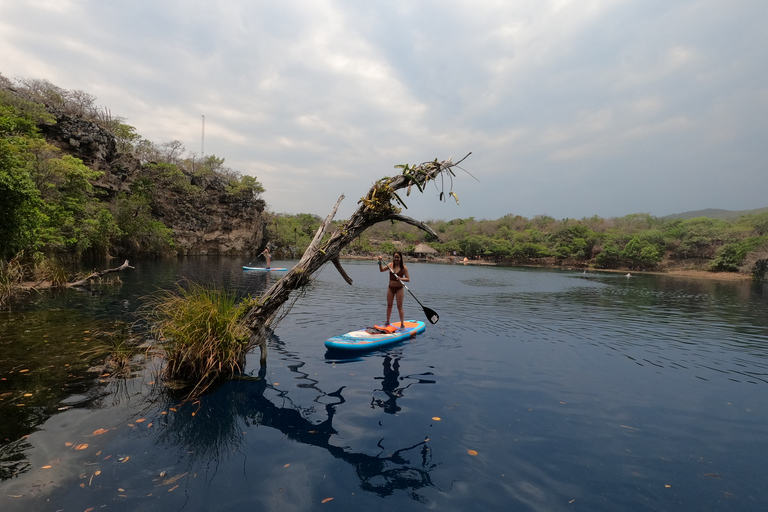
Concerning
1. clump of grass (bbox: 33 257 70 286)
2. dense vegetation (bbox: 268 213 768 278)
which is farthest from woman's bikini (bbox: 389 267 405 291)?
dense vegetation (bbox: 268 213 768 278)

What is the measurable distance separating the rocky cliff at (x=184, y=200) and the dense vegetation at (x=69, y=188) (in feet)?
1.90

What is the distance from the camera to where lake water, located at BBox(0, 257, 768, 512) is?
357 centimetres

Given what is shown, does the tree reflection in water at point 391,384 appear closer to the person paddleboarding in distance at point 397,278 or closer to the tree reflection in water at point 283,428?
the tree reflection in water at point 283,428

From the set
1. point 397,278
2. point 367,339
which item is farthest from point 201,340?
point 397,278

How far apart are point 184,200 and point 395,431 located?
5043cm

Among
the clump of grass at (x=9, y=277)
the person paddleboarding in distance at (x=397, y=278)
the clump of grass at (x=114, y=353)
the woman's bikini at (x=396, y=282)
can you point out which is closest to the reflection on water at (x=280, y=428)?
the clump of grass at (x=114, y=353)

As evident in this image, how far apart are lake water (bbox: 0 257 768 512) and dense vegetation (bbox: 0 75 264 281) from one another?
4.43 metres

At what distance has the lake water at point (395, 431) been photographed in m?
3.57

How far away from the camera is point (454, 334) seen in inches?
420

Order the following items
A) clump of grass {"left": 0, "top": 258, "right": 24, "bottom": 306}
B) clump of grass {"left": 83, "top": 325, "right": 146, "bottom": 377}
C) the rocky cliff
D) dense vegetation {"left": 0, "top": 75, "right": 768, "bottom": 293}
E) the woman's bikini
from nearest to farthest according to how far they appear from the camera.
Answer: clump of grass {"left": 83, "top": 325, "right": 146, "bottom": 377} → the woman's bikini → clump of grass {"left": 0, "top": 258, "right": 24, "bottom": 306} → dense vegetation {"left": 0, "top": 75, "right": 768, "bottom": 293} → the rocky cliff

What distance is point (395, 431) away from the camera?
191 inches

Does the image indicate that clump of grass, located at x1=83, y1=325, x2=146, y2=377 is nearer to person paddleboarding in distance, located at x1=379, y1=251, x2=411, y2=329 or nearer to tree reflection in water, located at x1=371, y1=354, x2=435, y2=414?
tree reflection in water, located at x1=371, y1=354, x2=435, y2=414

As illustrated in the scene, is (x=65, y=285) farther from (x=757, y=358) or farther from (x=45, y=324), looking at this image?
(x=757, y=358)

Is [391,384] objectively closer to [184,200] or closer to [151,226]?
[151,226]
